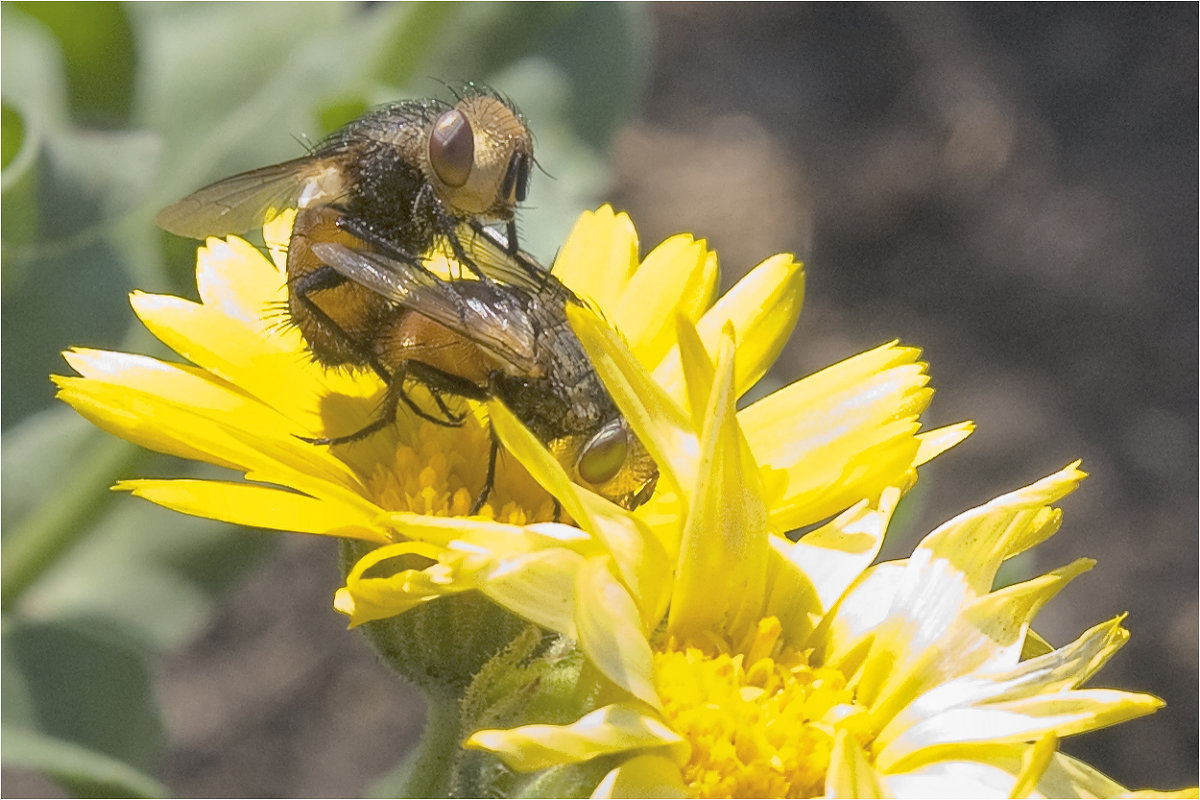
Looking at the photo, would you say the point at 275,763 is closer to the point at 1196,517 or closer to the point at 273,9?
the point at 273,9

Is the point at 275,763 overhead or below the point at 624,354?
below

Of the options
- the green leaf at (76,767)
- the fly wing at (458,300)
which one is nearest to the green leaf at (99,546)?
the green leaf at (76,767)

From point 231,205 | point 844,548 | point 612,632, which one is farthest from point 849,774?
point 231,205

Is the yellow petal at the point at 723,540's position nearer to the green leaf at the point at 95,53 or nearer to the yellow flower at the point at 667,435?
the yellow flower at the point at 667,435

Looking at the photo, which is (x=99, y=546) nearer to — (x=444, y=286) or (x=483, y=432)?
(x=483, y=432)

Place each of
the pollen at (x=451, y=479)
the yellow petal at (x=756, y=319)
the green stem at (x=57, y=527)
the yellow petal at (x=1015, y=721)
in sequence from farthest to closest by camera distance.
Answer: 1. the green stem at (x=57, y=527)
2. the yellow petal at (x=756, y=319)
3. the pollen at (x=451, y=479)
4. the yellow petal at (x=1015, y=721)

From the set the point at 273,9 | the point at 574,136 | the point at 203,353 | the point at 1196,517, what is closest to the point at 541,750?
the point at 203,353

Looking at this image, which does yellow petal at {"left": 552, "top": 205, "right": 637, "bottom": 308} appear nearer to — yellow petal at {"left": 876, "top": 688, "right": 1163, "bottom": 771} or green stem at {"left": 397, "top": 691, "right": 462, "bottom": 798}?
green stem at {"left": 397, "top": 691, "right": 462, "bottom": 798}
